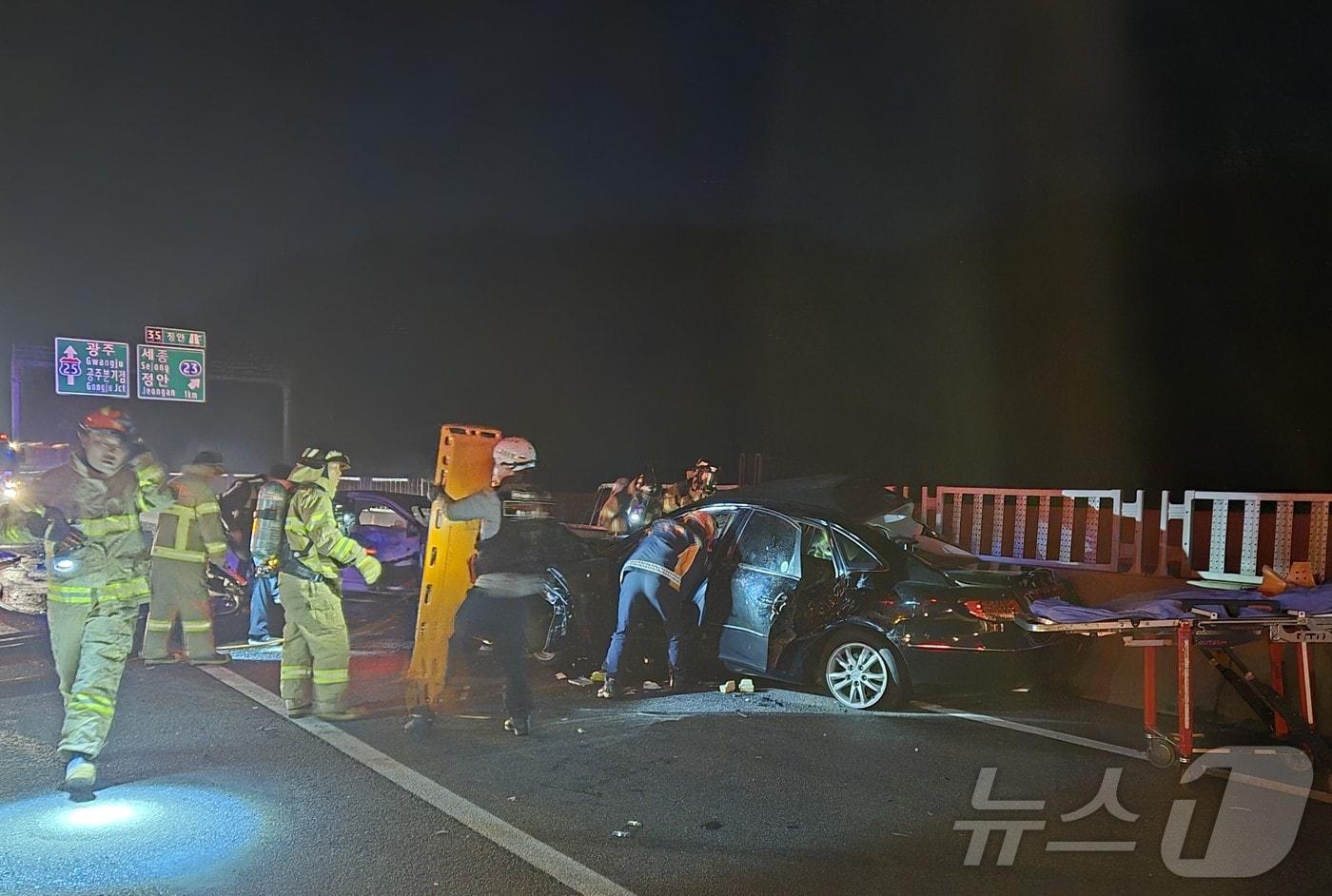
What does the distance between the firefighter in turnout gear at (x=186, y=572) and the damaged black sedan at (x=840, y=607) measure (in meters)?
3.14

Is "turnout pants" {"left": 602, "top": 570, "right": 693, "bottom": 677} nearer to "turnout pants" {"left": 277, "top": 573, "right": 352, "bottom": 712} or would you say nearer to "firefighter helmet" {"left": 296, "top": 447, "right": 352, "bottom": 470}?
"turnout pants" {"left": 277, "top": 573, "right": 352, "bottom": 712}

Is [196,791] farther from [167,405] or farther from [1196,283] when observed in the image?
[167,405]

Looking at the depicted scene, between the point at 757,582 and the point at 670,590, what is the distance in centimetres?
67

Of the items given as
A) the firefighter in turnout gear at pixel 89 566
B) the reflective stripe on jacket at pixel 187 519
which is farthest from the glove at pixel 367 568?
the reflective stripe on jacket at pixel 187 519

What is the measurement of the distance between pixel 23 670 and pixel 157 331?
18236 millimetres

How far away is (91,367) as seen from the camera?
77.1 feet

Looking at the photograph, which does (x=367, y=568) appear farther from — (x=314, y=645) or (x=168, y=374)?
(x=168, y=374)

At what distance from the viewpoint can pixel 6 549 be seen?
1065 cm

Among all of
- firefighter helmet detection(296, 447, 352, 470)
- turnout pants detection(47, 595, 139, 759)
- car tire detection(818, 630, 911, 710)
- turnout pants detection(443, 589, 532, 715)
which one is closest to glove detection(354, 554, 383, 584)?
turnout pants detection(443, 589, 532, 715)

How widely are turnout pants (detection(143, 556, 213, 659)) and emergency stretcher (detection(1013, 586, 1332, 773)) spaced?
6699 millimetres

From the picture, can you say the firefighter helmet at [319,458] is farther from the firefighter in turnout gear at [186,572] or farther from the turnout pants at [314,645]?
the firefighter in turnout gear at [186,572]

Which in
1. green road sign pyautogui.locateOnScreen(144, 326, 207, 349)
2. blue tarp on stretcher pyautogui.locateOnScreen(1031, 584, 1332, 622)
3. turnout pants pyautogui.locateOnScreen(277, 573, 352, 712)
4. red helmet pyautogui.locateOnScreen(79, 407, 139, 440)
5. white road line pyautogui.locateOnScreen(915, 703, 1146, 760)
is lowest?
white road line pyautogui.locateOnScreen(915, 703, 1146, 760)

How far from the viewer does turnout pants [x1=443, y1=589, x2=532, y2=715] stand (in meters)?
5.99

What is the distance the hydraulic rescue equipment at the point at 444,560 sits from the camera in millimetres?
5945
